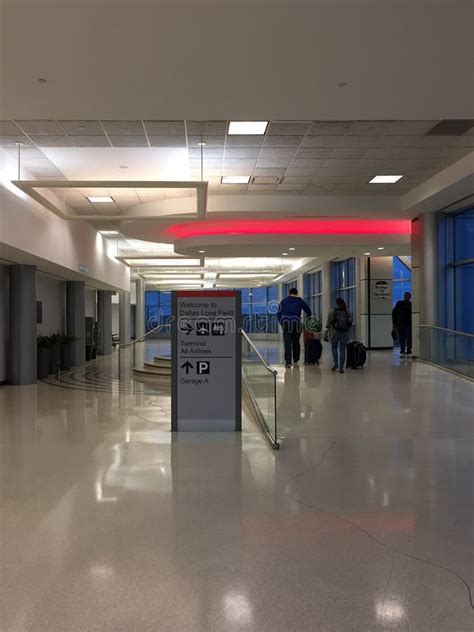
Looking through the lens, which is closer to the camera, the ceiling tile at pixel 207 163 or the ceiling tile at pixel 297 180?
the ceiling tile at pixel 207 163

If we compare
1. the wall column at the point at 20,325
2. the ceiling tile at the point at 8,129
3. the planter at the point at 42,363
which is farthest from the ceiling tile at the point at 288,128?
the planter at the point at 42,363

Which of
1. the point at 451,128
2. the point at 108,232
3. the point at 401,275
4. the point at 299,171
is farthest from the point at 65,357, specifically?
the point at 401,275

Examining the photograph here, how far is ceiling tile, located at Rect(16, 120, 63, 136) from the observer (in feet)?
23.9

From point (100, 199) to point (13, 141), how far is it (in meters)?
4.00

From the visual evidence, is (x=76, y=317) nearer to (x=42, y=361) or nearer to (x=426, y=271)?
(x=42, y=361)

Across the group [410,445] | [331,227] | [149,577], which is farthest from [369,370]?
[149,577]

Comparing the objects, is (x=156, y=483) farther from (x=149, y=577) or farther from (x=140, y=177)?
(x=140, y=177)

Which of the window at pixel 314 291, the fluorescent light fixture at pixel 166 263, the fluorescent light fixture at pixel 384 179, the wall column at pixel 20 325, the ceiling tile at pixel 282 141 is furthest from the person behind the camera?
the window at pixel 314 291

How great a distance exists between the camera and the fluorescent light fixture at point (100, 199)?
38.9ft

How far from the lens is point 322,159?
941 centimetres

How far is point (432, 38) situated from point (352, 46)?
61 centimetres

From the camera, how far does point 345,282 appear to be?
20984 mm

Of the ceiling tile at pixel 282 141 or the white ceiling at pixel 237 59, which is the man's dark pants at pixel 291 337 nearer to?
the ceiling tile at pixel 282 141

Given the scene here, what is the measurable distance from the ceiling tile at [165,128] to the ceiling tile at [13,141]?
1.92 metres
